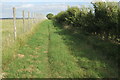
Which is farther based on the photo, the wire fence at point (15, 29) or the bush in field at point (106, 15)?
the bush in field at point (106, 15)

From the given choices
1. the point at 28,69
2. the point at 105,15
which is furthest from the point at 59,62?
the point at 105,15

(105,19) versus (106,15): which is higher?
(106,15)

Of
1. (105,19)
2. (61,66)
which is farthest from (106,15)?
(61,66)

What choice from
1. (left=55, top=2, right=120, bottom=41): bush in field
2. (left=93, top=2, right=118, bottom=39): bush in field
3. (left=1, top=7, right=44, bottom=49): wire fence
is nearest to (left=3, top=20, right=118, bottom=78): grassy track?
(left=1, top=7, right=44, bottom=49): wire fence

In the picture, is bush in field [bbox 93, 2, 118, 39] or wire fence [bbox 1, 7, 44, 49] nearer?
wire fence [bbox 1, 7, 44, 49]

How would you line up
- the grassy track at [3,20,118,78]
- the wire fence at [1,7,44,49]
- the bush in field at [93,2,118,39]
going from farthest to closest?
the bush in field at [93,2,118,39] → the wire fence at [1,7,44,49] → the grassy track at [3,20,118,78]

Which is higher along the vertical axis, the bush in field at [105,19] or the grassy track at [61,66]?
the bush in field at [105,19]

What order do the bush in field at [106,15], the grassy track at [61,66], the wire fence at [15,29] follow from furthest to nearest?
the bush in field at [106,15] < the wire fence at [15,29] < the grassy track at [61,66]

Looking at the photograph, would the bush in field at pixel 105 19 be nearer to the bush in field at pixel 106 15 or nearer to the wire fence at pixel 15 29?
the bush in field at pixel 106 15

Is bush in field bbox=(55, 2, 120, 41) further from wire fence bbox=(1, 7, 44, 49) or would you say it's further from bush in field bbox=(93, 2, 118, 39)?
wire fence bbox=(1, 7, 44, 49)

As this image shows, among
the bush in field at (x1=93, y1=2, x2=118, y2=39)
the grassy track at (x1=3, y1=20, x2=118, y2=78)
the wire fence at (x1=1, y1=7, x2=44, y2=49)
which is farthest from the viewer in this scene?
the bush in field at (x1=93, y1=2, x2=118, y2=39)

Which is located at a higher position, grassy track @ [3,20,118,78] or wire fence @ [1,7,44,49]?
wire fence @ [1,7,44,49]

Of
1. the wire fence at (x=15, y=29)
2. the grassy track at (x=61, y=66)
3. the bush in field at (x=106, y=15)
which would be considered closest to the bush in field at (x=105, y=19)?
the bush in field at (x=106, y=15)

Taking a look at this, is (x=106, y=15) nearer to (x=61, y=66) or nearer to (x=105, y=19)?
(x=105, y=19)
